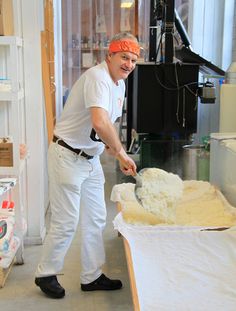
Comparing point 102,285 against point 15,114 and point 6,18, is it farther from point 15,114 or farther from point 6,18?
point 6,18

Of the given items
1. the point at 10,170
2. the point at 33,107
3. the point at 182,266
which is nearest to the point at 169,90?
the point at 33,107

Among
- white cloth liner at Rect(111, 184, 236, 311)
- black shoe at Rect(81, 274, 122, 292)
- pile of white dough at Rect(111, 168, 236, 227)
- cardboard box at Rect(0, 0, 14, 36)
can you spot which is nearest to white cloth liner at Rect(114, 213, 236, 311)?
white cloth liner at Rect(111, 184, 236, 311)

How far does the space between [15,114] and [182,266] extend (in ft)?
4.32

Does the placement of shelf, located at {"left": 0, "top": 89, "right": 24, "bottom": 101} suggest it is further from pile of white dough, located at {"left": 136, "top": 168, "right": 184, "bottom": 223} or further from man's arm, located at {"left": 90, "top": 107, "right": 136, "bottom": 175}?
pile of white dough, located at {"left": 136, "top": 168, "right": 184, "bottom": 223}

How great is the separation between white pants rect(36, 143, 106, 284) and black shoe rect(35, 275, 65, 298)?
0.11ft

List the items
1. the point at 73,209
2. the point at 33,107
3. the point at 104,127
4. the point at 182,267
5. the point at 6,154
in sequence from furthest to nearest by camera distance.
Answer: the point at 33,107 → the point at 6,154 → the point at 73,209 → the point at 104,127 → the point at 182,267

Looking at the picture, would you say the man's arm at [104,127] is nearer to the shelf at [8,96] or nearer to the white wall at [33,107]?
the shelf at [8,96]

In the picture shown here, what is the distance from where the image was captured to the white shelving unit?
2.54 m

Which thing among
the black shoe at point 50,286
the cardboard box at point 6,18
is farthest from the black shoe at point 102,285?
the cardboard box at point 6,18

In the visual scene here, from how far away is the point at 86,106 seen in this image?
208 centimetres

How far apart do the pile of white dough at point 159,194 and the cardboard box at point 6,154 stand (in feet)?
2.65

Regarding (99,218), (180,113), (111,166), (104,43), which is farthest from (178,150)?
(104,43)

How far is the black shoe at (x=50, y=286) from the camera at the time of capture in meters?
2.42

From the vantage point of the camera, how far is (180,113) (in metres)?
3.78
